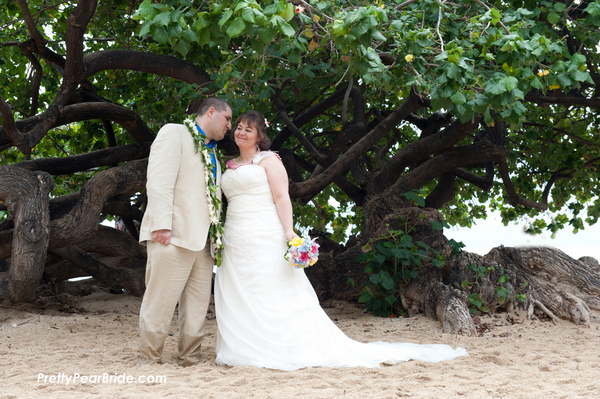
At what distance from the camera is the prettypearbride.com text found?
321 cm

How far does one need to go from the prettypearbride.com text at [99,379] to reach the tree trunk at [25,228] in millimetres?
1654

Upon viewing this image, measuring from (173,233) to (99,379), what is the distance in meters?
1.02

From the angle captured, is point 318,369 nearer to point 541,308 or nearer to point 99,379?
point 99,379

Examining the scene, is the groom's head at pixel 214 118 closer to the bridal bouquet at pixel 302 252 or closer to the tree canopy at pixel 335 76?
the tree canopy at pixel 335 76

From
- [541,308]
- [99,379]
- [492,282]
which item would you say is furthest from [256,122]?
[541,308]

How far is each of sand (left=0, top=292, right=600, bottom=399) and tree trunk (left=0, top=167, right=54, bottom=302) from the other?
0.42m

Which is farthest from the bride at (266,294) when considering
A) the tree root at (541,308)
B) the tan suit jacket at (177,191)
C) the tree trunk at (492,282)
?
the tree root at (541,308)

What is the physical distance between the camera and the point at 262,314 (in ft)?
12.2

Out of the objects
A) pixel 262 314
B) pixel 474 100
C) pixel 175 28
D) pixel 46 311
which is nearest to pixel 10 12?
pixel 46 311

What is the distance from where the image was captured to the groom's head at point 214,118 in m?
3.79

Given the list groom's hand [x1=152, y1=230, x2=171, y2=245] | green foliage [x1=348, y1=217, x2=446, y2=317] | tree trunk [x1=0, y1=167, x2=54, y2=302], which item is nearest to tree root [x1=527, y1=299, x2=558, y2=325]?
green foliage [x1=348, y1=217, x2=446, y2=317]

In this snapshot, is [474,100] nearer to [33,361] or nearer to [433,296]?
[433,296]

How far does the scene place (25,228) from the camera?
4711 millimetres

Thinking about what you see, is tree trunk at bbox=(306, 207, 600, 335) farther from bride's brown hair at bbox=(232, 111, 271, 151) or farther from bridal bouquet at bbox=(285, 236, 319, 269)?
bride's brown hair at bbox=(232, 111, 271, 151)
